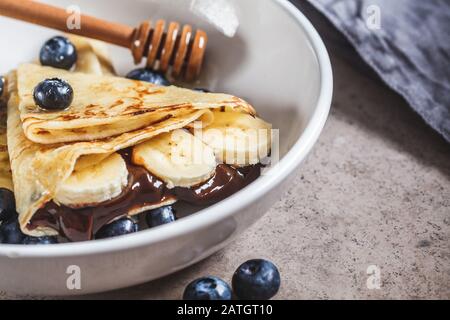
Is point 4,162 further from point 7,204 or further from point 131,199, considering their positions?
point 131,199

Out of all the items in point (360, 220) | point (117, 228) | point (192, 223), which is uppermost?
point (192, 223)

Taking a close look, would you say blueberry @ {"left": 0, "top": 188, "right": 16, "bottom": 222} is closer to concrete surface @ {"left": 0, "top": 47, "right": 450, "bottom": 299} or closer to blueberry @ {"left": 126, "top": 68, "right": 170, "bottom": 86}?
concrete surface @ {"left": 0, "top": 47, "right": 450, "bottom": 299}

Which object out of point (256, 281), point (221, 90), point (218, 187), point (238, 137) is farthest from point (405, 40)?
point (256, 281)

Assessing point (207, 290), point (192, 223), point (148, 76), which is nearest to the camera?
point (192, 223)

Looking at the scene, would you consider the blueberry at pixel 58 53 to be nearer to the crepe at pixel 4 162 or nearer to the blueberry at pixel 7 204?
the crepe at pixel 4 162
